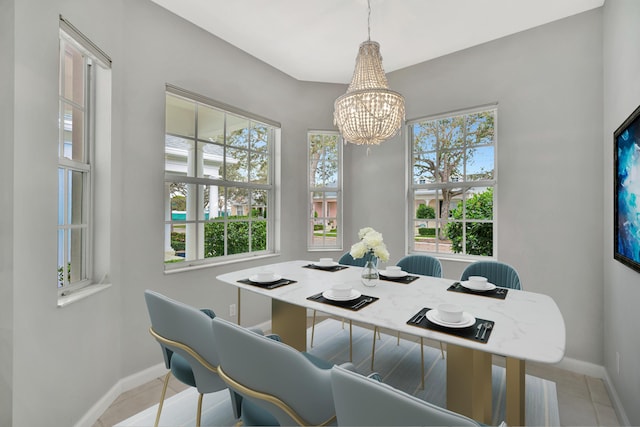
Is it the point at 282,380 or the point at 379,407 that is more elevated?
the point at 379,407

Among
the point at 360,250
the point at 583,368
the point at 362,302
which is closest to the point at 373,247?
the point at 360,250

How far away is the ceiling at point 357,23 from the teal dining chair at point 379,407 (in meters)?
2.71

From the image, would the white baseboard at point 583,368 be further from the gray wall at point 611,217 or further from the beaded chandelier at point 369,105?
the beaded chandelier at point 369,105

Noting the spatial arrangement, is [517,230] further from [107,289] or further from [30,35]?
[30,35]

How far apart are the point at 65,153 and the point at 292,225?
7.46 feet

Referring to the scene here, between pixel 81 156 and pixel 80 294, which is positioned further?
pixel 81 156

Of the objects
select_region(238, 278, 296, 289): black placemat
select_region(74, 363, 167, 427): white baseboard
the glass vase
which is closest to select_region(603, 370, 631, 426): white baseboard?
the glass vase

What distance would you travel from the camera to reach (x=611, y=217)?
87.0 inches

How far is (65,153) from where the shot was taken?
186 cm

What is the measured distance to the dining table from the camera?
117cm

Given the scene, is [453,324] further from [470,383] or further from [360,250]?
[360,250]

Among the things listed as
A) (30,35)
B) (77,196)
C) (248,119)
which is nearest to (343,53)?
(248,119)

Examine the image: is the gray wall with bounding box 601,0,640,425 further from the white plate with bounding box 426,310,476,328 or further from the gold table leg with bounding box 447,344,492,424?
the white plate with bounding box 426,310,476,328

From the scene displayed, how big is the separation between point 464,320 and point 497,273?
110 centimetres
